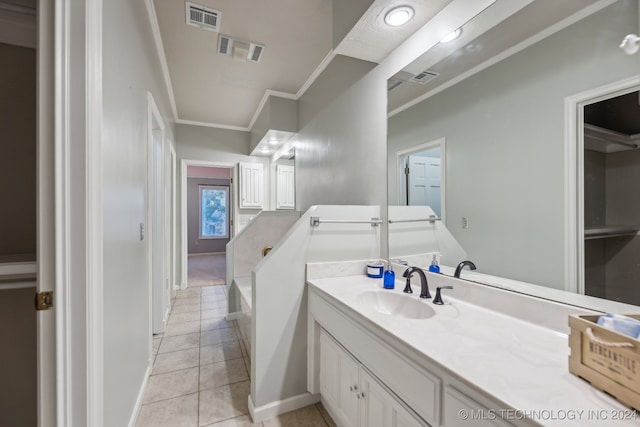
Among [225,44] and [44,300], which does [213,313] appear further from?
[225,44]

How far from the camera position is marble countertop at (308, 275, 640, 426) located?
1.94 ft

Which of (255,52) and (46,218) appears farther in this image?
(255,52)

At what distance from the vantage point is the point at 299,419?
5.41ft

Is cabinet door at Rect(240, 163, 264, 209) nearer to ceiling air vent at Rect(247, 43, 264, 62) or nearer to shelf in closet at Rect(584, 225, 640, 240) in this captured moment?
ceiling air vent at Rect(247, 43, 264, 62)

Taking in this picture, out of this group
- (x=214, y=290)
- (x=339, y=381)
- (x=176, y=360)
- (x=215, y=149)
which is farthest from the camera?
(x=215, y=149)

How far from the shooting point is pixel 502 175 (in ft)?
3.95

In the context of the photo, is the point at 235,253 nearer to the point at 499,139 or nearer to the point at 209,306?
the point at 209,306

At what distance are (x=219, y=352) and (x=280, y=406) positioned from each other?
3.36 ft

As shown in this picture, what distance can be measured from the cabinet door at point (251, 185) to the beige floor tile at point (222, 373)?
2931 mm

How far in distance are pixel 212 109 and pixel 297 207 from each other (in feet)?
6.81

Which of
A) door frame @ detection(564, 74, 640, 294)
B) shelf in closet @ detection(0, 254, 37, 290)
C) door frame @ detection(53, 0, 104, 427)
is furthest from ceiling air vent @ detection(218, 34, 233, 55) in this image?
door frame @ detection(564, 74, 640, 294)

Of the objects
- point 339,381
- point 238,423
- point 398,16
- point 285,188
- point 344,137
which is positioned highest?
point 398,16

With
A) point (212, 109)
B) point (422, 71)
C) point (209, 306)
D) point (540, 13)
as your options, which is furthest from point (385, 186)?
point (212, 109)

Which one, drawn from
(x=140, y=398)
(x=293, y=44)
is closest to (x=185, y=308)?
(x=140, y=398)
